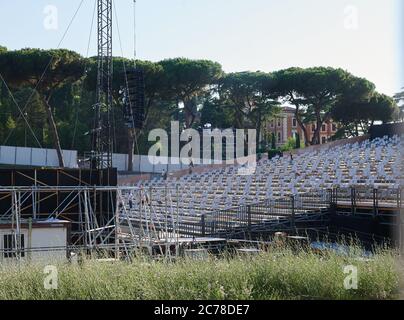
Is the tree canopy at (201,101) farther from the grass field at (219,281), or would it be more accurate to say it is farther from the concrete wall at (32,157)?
the grass field at (219,281)

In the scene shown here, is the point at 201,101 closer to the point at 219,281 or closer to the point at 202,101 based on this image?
the point at 202,101

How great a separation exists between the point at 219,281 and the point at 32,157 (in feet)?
143

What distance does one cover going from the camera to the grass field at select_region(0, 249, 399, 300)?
19.5ft

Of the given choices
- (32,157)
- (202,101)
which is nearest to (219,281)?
(32,157)

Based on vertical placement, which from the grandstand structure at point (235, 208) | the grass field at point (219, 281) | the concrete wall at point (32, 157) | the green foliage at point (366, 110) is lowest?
the grandstand structure at point (235, 208)

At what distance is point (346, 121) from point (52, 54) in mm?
26283

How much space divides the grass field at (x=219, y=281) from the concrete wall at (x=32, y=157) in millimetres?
40921

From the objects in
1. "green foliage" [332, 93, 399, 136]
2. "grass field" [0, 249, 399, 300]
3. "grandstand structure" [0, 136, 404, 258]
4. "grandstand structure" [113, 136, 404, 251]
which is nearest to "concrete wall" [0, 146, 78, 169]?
"grandstand structure" [113, 136, 404, 251]

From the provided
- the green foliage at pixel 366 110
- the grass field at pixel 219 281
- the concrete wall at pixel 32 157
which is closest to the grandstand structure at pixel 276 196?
the grass field at pixel 219 281

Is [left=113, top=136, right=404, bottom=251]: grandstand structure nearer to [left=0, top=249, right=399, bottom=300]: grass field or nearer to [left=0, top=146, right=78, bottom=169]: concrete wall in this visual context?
[left=0, top=249, right=399, bottom=300]: grass field

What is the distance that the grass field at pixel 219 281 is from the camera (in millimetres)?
5949

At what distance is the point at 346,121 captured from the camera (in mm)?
54406
